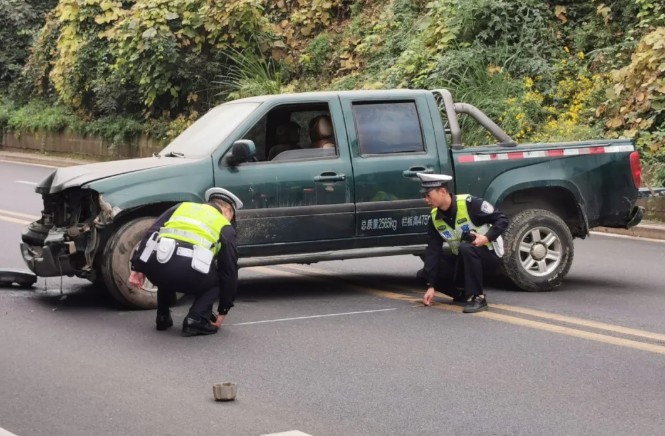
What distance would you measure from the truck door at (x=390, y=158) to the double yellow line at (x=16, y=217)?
6.74 meters

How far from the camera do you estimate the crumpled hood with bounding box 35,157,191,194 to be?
9258 mm

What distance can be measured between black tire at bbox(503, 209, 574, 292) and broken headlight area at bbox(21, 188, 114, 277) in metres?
3.41

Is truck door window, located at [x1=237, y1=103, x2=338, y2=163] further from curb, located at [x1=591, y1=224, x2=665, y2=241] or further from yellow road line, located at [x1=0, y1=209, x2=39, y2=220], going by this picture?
yellow road line, located at [x1=0, y1=209, x2=39, y2=220]

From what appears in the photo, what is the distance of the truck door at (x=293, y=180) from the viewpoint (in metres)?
9.54

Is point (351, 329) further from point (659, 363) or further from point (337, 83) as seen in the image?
point (337, 83)

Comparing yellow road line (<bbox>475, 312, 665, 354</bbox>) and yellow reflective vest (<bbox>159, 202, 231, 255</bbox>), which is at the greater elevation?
yellow reflective vest (<bbox>159, 202, 231, 255</bbox>)

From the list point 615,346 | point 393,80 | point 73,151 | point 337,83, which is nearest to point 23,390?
point 615,346

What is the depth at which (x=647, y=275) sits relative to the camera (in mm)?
11453

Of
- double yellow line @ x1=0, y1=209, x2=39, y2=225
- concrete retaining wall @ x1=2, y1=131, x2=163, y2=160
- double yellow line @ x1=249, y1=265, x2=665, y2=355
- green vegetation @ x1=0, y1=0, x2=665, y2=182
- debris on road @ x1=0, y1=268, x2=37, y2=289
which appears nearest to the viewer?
double yellow line @ x1=249, y1=265, x2=665, y2=355

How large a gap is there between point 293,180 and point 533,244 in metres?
2.25

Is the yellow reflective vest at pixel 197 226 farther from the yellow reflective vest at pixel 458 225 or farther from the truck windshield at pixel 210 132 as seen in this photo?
the yellow reflective vest at pixel 458 225

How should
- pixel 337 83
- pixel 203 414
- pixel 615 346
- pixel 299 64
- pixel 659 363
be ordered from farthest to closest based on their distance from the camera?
pixel 299 64
pixel 337 83
pixel 615 346
pixel 659 363
pixel 203 414

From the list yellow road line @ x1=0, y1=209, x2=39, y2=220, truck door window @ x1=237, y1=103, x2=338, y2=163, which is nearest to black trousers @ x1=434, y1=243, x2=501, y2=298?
truck door window @ x1=237, y1=103, x2=338, y2=163

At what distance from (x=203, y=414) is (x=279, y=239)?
11.5 feet
